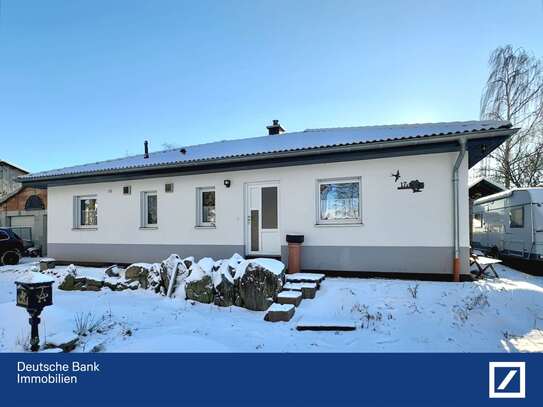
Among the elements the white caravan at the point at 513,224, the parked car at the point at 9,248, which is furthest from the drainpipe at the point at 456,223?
the parked car at the point at 9,248

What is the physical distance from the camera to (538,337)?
4.69m

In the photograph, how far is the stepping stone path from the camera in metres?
5.55

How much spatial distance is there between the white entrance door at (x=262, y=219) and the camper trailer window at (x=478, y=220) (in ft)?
36.0

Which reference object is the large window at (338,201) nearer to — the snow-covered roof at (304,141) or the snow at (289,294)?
the snow-covered roof at (304,141)

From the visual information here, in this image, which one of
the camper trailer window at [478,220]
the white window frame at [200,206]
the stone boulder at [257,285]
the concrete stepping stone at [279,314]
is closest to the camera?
the concrete stepping stone at [279,314]

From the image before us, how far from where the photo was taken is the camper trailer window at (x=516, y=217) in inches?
439

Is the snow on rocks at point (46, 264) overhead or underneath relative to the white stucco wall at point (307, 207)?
underneath

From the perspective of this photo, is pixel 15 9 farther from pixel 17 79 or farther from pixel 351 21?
pixel 351 21

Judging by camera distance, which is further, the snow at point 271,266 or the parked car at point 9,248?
the parked car at point 9,248

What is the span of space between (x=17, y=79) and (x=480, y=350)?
41.6 feet

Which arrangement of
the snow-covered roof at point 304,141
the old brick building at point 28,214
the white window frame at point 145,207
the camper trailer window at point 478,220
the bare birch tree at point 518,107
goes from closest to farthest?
1. the snow-covered roof at point 304,141
2. the white window frame at point 145,207
3. the camper trailer window at point 478,220
4. the old brick building at point 28,214
5. the bare birch tree at point 518,107

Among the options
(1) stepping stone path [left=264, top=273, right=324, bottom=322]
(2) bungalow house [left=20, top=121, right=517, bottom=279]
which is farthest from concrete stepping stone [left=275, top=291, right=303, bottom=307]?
(2) bungalow house [left=20, top=121, right=517, bottom=279]

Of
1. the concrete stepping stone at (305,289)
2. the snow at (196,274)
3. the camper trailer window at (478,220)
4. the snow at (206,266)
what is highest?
the camper trailer window at (478,220)
